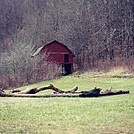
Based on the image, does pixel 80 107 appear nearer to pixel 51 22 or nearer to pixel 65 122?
pixel 65 122

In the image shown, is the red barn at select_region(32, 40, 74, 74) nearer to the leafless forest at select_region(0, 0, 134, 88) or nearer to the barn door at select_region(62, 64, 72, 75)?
the barn door at select_region(62, 64, 72, 75)

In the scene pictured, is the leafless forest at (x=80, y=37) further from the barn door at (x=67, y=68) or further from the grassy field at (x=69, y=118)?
the grassy field at (x=69, y=118)

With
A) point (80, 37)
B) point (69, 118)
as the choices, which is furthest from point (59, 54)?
point (69, 118)

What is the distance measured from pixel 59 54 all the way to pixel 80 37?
916 centimetres

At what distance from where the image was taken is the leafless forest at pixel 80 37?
44.9m

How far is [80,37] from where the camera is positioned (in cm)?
6016

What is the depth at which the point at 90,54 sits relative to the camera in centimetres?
5947

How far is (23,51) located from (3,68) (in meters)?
3.57

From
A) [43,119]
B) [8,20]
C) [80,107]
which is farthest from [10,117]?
[8,20]

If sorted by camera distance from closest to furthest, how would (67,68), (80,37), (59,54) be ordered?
1. (59,54)
2. (67,68)
3. (80,37)

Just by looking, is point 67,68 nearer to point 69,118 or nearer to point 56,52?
point 56,52

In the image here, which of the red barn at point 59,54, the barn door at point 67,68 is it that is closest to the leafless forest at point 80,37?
the red barn at point 59,54

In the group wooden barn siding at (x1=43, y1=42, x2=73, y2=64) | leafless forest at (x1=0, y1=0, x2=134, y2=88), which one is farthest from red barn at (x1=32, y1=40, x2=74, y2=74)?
leafless forest at (x1=0, y1=0, x2=134, y2=88)

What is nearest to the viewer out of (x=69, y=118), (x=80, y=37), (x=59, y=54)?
(x=69, y=118)
